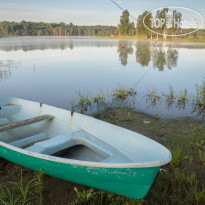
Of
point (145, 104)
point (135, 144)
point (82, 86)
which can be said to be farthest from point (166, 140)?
point (82, 86)

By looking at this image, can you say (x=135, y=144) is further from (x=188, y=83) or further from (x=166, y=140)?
(x=188, y=83)

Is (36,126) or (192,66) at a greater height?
(192,66)

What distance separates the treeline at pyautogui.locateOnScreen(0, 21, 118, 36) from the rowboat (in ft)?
380

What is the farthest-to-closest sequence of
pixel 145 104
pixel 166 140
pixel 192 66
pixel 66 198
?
pixel 192 66 < pixel 145 104 < pixel 166 140 < pixel 66 198

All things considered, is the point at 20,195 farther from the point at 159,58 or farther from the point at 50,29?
the point at 50,29

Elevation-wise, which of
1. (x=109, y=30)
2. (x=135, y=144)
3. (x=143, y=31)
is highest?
(x=109, y=30)

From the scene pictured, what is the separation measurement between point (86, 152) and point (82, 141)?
22 centimetres

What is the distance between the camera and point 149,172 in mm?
2539

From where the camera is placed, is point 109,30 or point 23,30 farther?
point 109,30

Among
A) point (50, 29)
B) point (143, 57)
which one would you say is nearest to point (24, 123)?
point (143, 57)

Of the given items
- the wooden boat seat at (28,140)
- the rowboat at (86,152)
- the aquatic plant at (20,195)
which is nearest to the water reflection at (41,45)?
the rowboat at (86,152)

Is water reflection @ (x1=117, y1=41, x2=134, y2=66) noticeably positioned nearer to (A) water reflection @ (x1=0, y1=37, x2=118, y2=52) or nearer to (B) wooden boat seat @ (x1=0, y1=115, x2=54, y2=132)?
(A) water reflection @ (x1=0, y1=37, x2=118, y2=52)

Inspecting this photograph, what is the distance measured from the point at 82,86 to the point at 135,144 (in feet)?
29.3

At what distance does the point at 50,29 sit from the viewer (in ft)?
423
